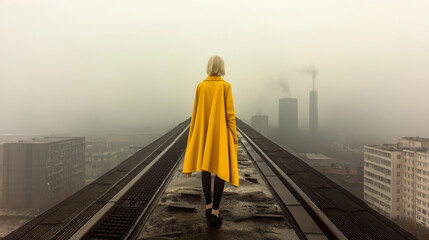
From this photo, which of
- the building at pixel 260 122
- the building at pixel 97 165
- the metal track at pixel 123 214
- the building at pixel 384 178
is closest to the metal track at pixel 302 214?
the metal track at pixel 123 214

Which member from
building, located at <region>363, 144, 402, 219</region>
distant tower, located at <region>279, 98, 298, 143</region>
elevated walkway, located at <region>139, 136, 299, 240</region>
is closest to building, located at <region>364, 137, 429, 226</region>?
building, located at <region>363, 144, 402, 219</region>

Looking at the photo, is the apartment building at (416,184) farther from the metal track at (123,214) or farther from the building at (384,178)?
the metal track at (123,214)

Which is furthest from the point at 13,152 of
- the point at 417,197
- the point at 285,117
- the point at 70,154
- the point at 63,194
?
the point at 285,117

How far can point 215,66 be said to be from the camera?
2.30m

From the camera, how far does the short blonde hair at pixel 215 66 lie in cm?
229

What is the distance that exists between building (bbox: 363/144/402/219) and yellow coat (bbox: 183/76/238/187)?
30800 millimetres

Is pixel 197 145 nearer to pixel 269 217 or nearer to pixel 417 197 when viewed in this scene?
pixel 269 217

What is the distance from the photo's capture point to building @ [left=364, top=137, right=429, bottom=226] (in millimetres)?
24109

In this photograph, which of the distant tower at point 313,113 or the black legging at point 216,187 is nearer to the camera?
the black legging at point 216,187

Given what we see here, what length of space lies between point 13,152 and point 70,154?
26.3ft

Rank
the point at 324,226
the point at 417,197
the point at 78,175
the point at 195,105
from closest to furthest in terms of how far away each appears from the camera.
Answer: the point at 324,226 < the point at 195,105 < the point at 417,197 < the point at 78,175

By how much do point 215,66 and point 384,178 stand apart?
111 ft

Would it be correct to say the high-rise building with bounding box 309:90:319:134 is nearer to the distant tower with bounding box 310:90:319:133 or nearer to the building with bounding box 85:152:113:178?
the distant tower with bounding box 310:90:319:133

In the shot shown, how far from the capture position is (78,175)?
41.4 meters
